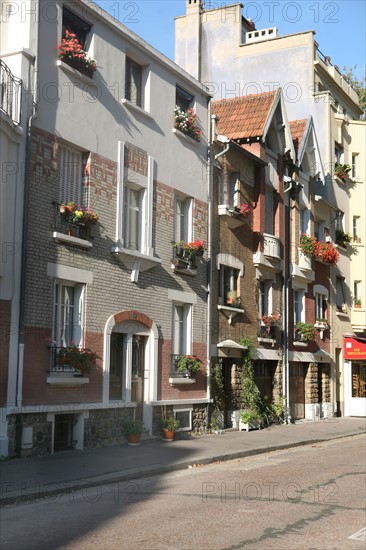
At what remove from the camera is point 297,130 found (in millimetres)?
28625

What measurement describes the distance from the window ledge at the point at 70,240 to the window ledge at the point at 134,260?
103 cm

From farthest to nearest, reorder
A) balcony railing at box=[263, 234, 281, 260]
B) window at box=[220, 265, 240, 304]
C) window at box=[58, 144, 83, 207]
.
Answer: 1. balcony railing at box=[263, 234, 281, 260]
2. window at box=[220, 265, 240, 304]
3. window at box=[58, 144, 83, 207]

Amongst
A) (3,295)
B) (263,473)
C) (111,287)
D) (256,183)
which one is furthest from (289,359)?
(3,295)

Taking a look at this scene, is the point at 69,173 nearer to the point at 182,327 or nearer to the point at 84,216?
the point at 84,216

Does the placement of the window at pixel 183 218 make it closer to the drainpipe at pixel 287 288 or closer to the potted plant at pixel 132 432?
the potted plant at pixel 132 432

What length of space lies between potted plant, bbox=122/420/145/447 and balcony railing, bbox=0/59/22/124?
7143 mm

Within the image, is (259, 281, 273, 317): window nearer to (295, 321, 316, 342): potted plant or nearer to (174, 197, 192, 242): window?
(295, 321, 316, 342): potted plant

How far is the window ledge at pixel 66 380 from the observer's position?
1434 cm

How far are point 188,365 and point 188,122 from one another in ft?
21.4

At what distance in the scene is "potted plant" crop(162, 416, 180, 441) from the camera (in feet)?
57.7

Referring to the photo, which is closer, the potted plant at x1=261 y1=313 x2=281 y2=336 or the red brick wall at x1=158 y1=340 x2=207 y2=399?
the red brick wall at x1=158 y1=340 x2=207 y2=399

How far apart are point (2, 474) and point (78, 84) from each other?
8423 mm

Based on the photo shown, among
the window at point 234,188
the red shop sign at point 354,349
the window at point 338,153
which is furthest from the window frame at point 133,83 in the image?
the red shop sign at point 354,349

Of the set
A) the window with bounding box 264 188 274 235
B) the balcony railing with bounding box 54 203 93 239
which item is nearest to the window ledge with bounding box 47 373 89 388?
the balcony railing with bounding box 54 203 93 239
